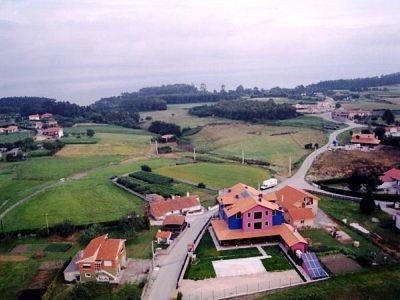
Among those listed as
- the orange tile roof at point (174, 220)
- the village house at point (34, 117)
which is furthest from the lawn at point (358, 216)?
the village house at point (34, 117)

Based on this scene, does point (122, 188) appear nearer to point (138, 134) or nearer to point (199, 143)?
point (199, 143)

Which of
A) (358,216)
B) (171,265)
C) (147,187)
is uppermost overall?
(147,187)

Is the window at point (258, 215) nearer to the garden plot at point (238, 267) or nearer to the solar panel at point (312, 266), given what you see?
the garden plot at point (238, 267)

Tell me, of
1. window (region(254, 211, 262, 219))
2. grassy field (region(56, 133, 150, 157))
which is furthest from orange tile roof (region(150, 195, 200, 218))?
grassy field (region(56, 133, 150, 157))

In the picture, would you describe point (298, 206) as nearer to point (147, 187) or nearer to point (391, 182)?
point (391, 182)

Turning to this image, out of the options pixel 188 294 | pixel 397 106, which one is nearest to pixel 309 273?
pixel 188 294

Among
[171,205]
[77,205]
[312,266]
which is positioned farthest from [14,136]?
[312,266]

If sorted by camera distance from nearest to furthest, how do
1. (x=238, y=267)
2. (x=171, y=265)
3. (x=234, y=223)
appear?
(x=238, y=267), (x=171, y=265), (x=234, y=223)
